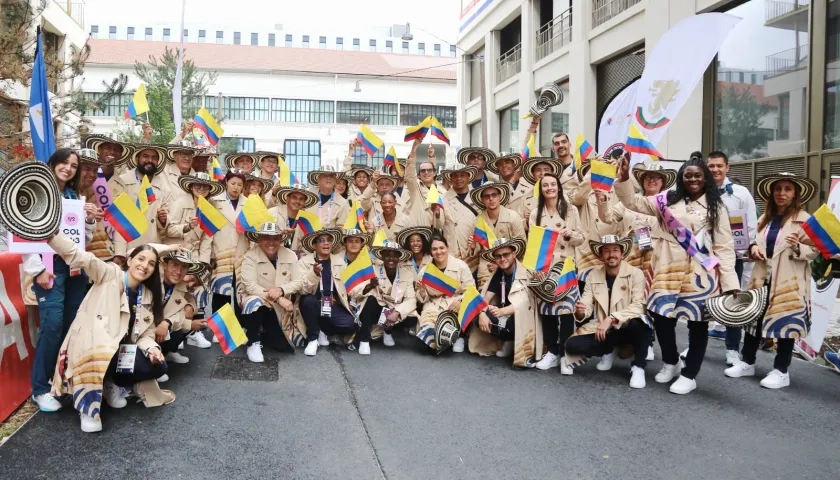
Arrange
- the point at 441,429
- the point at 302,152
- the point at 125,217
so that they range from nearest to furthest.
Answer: the point at 441,429 → the point at 125,217 → the point at 302,152

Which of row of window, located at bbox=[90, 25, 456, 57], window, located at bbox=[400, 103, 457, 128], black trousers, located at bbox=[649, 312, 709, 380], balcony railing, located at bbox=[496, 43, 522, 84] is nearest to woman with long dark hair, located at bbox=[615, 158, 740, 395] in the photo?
black trousers, located at bbox=[649, 312, 709, 380]

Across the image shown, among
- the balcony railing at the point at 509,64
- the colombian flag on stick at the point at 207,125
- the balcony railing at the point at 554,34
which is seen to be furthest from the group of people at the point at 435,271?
the balcony railing at the point at 509,64

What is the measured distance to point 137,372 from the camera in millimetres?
4625

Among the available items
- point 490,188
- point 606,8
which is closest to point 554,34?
point 606,8

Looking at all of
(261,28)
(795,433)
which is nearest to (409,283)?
(795,433)

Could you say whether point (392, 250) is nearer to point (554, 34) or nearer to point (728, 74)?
point (728, 74)

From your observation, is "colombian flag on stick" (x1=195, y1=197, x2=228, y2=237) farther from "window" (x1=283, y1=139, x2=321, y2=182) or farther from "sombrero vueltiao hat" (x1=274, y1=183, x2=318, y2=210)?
"window" (x1=283, y1=139, x2=321, y2=182)

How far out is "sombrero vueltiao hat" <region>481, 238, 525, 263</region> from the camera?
6.46 metres

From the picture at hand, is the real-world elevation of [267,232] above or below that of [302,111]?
below

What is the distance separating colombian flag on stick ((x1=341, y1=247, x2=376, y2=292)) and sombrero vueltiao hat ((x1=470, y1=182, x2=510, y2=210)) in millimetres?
1393

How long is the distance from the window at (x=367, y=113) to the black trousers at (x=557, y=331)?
130ft

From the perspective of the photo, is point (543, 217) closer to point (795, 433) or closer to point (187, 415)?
point (795, 433)

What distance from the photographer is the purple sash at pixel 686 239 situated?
17.5 feet

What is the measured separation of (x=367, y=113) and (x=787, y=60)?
1429 inches
